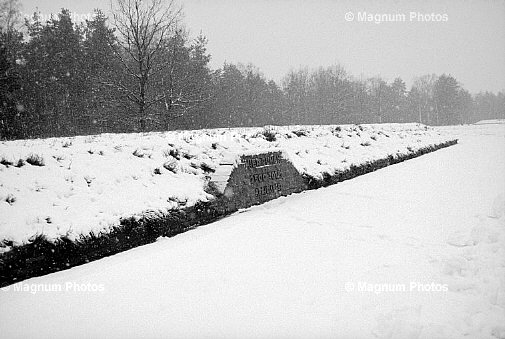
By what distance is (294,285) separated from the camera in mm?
3291

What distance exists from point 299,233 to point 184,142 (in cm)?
393

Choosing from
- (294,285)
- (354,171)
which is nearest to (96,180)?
(294,285)

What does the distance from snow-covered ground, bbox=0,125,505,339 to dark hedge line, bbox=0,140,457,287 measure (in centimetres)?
15

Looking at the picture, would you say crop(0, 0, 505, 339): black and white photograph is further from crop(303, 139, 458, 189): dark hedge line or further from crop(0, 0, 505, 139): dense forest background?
crop(0, 0, 505, 139): dense forest background

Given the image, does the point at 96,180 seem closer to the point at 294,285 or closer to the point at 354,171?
the point at 294,285

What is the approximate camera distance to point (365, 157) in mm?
10984

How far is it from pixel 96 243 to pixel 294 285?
2.91 metres

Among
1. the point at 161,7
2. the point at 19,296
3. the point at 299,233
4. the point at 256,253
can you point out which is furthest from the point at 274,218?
the point at 161,7

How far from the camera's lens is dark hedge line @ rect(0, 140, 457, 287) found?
358 cm

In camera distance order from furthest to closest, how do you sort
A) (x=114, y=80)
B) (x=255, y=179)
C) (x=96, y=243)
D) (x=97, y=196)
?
1. (x=114, y=80)
2. (x=255, y=179)
3. (x=97, y=196)
4. (x=96, y=243)

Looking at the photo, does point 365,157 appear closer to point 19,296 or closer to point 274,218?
point 274,218

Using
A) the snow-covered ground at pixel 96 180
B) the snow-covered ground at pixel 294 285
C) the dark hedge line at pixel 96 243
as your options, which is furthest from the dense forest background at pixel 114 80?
the snow-covered ground at pixel 294 285

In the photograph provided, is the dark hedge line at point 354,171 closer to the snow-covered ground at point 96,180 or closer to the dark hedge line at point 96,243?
the snow-covered ground at point 96,180

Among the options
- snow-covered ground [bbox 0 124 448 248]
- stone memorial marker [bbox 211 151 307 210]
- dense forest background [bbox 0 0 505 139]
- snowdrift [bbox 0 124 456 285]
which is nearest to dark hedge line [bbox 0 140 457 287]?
snowdrift [bbox 0 124 456 285]
